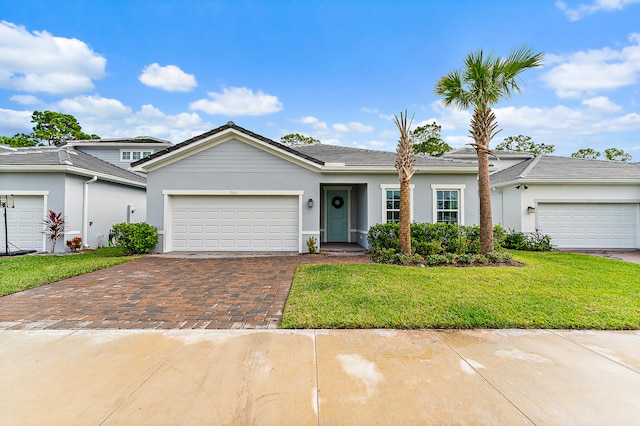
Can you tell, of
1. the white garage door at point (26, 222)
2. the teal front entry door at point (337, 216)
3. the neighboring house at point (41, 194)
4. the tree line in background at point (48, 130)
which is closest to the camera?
the neighboring house at point (41, 194)

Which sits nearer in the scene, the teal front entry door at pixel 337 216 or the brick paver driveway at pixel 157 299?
the brick paver driveway at pixel 157 299

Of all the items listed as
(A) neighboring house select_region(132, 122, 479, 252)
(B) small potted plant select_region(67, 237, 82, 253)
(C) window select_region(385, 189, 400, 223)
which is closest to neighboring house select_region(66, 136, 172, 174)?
(B) small potted plant select_region(67, 237, 82, 253)

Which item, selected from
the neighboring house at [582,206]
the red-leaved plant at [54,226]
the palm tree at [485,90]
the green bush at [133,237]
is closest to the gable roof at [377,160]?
the palm tree at [485,90]

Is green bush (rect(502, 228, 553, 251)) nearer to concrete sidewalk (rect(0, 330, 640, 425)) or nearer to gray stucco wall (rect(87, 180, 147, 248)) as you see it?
concrete sidewalk (rect(0, 330, 640, 425))

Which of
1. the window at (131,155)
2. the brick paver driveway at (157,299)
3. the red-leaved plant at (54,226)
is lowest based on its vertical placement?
the brick paver driveway at (157,299)

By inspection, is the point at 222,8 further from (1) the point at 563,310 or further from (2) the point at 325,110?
(1) the point at 563,310

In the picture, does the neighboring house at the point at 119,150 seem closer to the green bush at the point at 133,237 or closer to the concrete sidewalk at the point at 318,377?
the green bush at the point at 133,237

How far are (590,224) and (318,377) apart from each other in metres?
14.5

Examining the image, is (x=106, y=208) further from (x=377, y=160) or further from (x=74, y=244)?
(x=377, y=160)

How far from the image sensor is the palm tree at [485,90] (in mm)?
7953

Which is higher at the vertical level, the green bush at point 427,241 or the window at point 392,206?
the window at point 392,206

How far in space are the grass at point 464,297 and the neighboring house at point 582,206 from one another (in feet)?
15.6

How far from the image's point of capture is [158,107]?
63.8 ft

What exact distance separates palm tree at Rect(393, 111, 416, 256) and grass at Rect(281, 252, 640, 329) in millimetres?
1366
